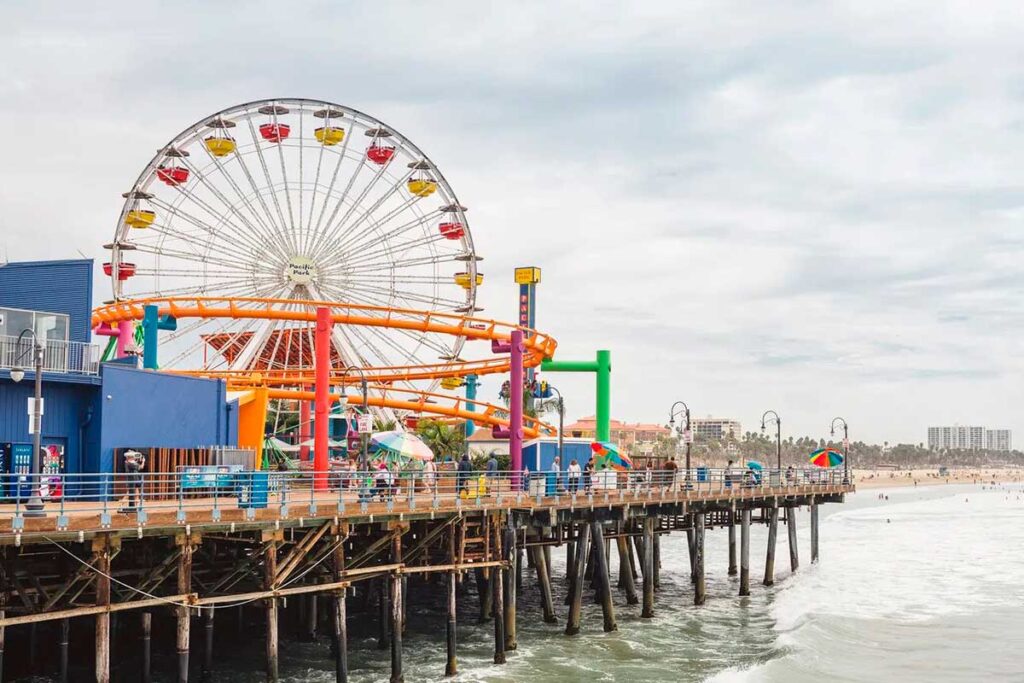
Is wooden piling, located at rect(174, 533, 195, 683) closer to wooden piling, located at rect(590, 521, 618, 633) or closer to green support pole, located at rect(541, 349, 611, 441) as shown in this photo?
wooden piling, located at rect(590, 521, 618, 633)

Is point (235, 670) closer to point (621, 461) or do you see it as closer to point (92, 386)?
point (92, 386)

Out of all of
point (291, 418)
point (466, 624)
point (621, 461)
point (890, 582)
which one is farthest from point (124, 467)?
point (291, 418)

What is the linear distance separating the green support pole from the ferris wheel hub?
1331 cm

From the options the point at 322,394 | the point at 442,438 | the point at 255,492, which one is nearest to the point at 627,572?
the point at 322,394

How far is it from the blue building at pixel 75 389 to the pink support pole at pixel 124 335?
1147 centimetres

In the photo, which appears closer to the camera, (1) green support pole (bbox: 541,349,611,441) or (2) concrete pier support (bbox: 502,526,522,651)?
(2) concrete pier support (bbox: 502,526,522,651)

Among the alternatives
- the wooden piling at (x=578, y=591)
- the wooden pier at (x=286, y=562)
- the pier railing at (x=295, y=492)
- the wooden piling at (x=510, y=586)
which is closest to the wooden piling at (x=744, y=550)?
the wooden pier at (x=286, y=562)

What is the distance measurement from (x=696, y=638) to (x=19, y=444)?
835 inches

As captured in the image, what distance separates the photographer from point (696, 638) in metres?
37.0

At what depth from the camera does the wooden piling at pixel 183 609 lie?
2259 cm

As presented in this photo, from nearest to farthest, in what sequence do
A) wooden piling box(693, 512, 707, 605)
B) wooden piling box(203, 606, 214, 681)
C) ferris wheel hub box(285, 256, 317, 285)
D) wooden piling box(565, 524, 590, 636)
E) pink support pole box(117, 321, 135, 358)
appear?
wooden piling box(203, 606, 214, 681) → wooden piling box(565, 524, 590, 636) → wooden piling box(693, 512, 707, 605) → pink support pole box(117, 321, 135, 358) → ferris wheel hub box(285, 256, 317, 285)

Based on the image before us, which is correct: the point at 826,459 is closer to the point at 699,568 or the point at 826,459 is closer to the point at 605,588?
the point at 699,568

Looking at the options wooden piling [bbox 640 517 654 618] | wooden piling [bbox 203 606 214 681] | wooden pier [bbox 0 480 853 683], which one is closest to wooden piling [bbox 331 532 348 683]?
wooden pier [bbox 0 480 853 683]

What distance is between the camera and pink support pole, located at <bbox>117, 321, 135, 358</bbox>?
43.8 m
